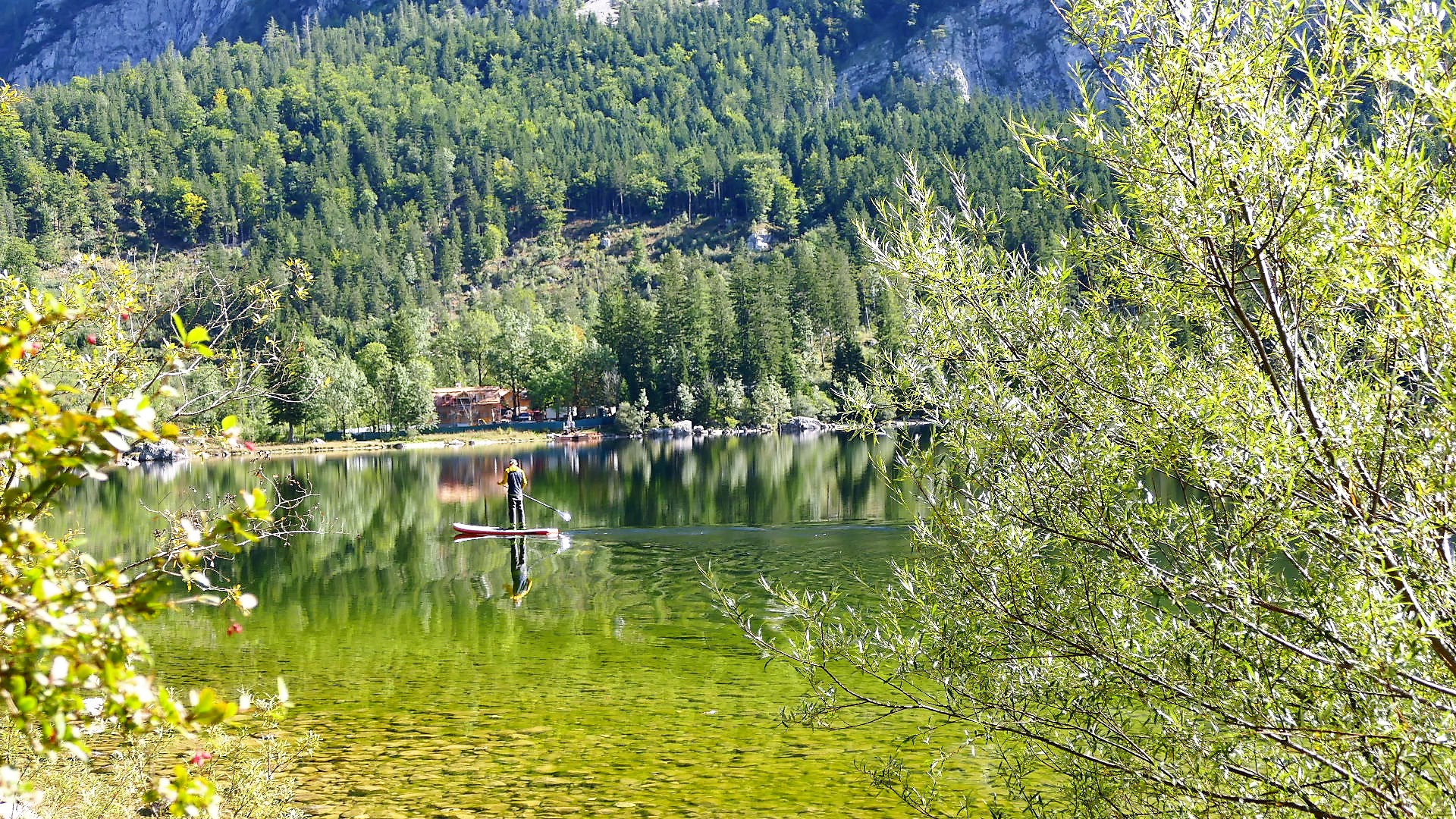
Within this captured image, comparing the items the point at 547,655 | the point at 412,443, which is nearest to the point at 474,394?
the point at 412,443

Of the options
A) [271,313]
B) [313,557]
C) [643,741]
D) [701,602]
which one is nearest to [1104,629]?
[271,313]

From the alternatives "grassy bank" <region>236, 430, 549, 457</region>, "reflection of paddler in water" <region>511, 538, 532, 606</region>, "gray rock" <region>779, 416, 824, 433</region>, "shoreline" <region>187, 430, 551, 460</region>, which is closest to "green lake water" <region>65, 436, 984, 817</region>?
"reflection of paddler in water" <region>511, 538, 532, 606</region>

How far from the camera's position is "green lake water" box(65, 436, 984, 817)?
1345 cm

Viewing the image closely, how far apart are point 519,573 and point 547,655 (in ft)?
32.7

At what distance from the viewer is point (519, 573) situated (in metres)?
30.1

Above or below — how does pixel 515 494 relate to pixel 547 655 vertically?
above

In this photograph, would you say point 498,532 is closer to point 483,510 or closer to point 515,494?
point 515,494

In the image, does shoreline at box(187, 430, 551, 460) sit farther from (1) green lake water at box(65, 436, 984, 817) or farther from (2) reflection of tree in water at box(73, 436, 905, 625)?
(1) green lake water at box(65, 436, 984, 817)

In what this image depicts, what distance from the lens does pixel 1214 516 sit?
6.53 m

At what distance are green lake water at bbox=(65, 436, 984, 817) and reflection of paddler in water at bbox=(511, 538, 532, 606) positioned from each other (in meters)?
0.16

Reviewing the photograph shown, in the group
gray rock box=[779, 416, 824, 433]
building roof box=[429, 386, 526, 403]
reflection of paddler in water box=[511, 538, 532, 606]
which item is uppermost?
building roof box=[429, 386, 526, 403]

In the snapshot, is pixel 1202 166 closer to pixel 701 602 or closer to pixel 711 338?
pixel 701 602

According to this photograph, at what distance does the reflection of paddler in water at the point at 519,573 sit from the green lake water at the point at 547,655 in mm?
159

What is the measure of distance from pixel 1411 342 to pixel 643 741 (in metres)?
11.7
